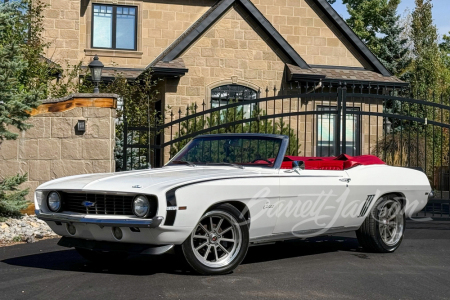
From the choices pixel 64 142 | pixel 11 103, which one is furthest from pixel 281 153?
pixel 64 142

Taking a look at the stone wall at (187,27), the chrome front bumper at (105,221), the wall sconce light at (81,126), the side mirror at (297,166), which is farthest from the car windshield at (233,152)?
the stone wall at (187,27)

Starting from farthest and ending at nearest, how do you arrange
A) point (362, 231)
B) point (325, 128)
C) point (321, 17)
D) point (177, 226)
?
point (321, 17) < point (325, 128) < point (362, 231) < point (177, 226)

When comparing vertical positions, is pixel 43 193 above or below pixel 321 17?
Result: below

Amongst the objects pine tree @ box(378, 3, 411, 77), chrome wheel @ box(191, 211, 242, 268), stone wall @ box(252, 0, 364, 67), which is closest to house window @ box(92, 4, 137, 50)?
stone wall @ box(252, 0, 364, 67)

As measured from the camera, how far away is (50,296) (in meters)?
5.62

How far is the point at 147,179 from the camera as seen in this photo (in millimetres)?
6527

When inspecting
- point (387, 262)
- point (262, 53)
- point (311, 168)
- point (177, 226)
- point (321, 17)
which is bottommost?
point (387, 262)

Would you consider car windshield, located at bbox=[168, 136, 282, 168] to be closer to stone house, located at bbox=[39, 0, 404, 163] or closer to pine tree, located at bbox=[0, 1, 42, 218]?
pine tree, located at bbox=[0, 1, 42, 218]

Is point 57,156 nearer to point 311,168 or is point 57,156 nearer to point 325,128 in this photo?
point 311,168

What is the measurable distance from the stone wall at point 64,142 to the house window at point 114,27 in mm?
9701

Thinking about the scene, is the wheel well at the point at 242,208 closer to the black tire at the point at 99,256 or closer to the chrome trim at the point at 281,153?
the chrome trim at the point at 281,153

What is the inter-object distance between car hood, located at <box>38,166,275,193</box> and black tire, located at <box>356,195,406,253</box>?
1680 mm

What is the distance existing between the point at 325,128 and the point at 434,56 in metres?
15.1

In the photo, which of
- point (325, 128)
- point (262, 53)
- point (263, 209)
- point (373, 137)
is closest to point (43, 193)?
point (263, 209)
